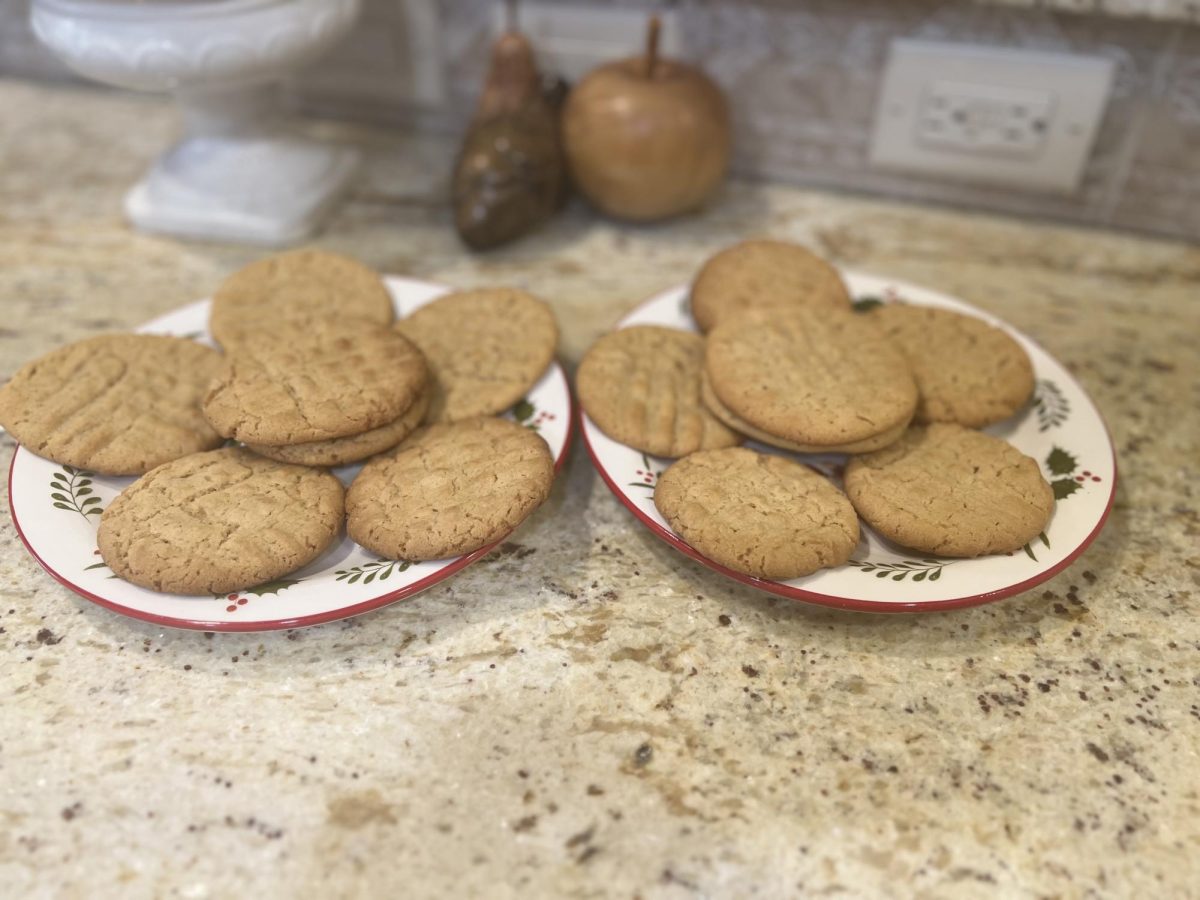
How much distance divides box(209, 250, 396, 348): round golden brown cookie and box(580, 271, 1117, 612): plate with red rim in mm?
277

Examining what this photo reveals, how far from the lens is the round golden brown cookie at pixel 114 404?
773 mm

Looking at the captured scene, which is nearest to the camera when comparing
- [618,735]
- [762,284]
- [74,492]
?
[618,735]

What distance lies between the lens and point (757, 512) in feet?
2.36

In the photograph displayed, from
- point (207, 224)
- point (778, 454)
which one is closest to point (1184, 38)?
point (778, 454)

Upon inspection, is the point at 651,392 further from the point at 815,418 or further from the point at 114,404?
the point at 114,404

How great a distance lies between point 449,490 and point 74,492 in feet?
1.04

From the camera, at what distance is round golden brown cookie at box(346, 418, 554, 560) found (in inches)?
27.4

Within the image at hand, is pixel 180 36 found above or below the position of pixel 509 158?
above

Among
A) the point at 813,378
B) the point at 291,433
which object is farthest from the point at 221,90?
the point at 813,378

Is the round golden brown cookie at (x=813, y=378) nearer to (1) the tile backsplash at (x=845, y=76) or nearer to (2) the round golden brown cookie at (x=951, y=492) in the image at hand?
(2) the round golden brown cookie at (x=951, y=492)

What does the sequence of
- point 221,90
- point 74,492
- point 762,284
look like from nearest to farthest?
point 74,492
point 762,284
point 221,90

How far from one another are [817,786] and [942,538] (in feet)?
0.71

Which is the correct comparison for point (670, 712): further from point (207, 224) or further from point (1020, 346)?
point (207, 224)

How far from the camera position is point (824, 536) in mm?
701
